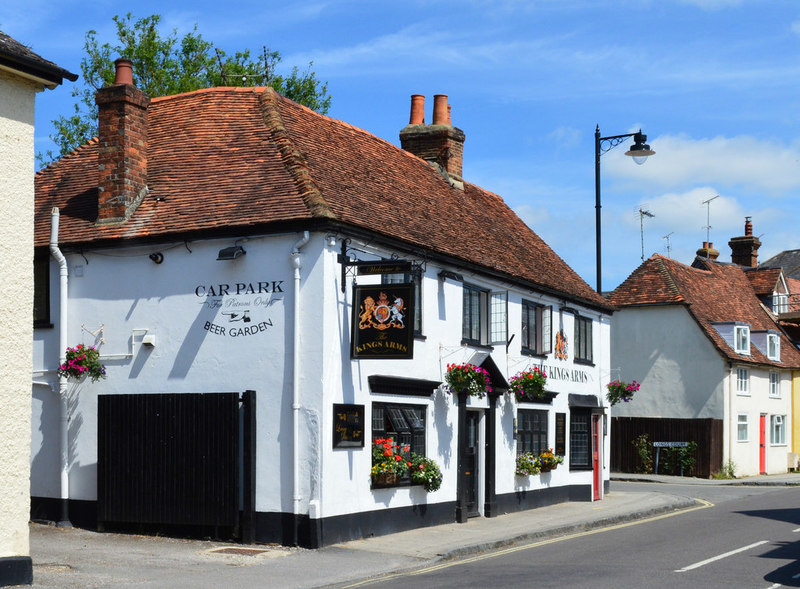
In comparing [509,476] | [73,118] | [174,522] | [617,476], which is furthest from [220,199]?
[617,476]

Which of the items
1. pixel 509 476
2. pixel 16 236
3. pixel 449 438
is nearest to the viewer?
pixel 16 236

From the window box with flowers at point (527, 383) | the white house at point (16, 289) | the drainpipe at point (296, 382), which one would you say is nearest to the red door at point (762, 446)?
the window box with flowers at point (527, 383)

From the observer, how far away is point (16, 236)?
39.9 ft

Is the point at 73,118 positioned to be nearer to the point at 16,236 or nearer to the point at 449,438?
the point at 449,438

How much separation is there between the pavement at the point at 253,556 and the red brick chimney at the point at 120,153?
5.59 m

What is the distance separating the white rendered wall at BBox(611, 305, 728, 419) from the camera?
38.2m

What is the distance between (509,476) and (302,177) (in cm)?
861

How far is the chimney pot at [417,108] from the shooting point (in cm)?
2697

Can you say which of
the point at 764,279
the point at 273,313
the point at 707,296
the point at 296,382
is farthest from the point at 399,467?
the point at 764,279

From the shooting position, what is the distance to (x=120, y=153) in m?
18.6

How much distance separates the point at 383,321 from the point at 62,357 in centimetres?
581

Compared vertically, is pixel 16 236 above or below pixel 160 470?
above

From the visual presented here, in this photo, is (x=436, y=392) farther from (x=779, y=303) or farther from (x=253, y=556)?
(x=779, y=303)

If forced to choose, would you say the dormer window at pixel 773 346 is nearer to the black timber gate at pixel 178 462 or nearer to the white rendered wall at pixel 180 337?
the white rendered wall at pixel 180 337
